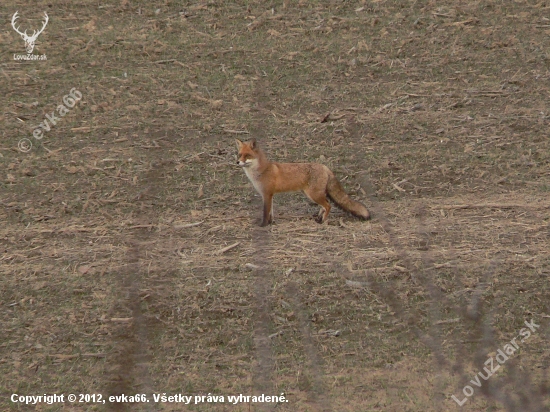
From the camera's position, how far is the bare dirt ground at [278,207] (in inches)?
276

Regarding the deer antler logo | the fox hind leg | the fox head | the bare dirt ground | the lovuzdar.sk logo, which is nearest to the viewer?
the bare dirt ground

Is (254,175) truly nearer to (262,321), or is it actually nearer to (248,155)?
(248,155)

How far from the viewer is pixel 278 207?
990 cm

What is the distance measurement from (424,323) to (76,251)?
3.84 metres

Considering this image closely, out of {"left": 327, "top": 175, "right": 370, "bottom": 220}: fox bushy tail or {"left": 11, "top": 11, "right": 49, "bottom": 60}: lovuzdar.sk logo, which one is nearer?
{"left": 327, "top": 175, "right": 370, "bottom": 220}: fox bushy tail

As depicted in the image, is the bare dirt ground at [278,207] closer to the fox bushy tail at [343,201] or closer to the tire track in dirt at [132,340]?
the tire track in dirt at [132,340]

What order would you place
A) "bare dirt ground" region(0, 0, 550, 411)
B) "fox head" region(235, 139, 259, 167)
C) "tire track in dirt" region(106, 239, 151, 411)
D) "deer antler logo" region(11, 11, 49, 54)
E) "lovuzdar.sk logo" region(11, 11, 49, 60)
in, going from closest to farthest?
"tire track in dirt" region(106, 239, 151, 411) < "bare dirt ground" region(0, 0, 550, 411) < "fox head" region(235, 139, 259, 167) < "lovuzdar.sk logo" region(11, 11, 49, 60) < "deer antler logo" region(11, 11, 49, 54)

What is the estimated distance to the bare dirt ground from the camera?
7000 mm

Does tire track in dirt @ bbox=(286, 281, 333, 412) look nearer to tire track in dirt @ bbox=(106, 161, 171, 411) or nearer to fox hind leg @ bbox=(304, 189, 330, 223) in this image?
tire track in dirt @ bbox=(106, 161, 171, 411)

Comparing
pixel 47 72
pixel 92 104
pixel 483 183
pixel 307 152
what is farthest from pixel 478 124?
pixel 47 72

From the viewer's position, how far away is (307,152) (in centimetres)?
1098

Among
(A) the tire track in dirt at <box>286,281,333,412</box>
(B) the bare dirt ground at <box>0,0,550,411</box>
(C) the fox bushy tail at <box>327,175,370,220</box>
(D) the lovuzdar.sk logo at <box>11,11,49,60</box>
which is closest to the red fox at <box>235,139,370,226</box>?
(C) the fox bushy tail at <box>327,175,370,220</box>

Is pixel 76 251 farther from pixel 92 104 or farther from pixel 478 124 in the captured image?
pixel 478 124

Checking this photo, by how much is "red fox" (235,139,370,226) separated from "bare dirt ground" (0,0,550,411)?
0.18 meters
